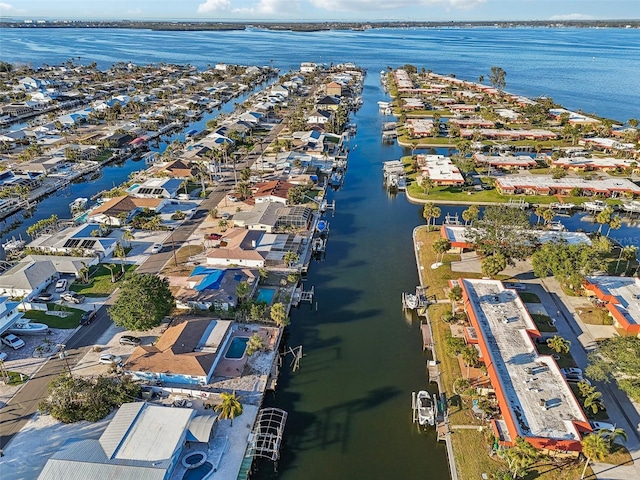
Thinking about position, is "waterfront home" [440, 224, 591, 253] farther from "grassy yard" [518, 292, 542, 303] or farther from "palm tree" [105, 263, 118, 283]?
"palm tree" [105, 263, 118, 283]

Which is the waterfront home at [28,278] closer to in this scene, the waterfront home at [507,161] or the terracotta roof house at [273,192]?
the terracotta roof house at [273,192]

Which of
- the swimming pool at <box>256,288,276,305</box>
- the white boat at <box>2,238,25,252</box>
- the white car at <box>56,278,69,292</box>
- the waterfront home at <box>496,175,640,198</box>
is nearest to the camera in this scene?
the swimming pool at <box>256,288,276,305</box>

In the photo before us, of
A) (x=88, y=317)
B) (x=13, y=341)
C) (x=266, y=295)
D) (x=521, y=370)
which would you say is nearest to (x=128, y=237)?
→ (x=88, y=317)

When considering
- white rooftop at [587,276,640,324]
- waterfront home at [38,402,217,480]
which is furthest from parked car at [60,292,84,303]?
white rooftop at [587,276,640,324]

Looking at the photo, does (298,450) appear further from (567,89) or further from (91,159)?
(567,89)

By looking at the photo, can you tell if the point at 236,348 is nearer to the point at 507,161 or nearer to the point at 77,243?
the point at 77,243

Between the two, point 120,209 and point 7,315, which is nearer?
point 7,315
